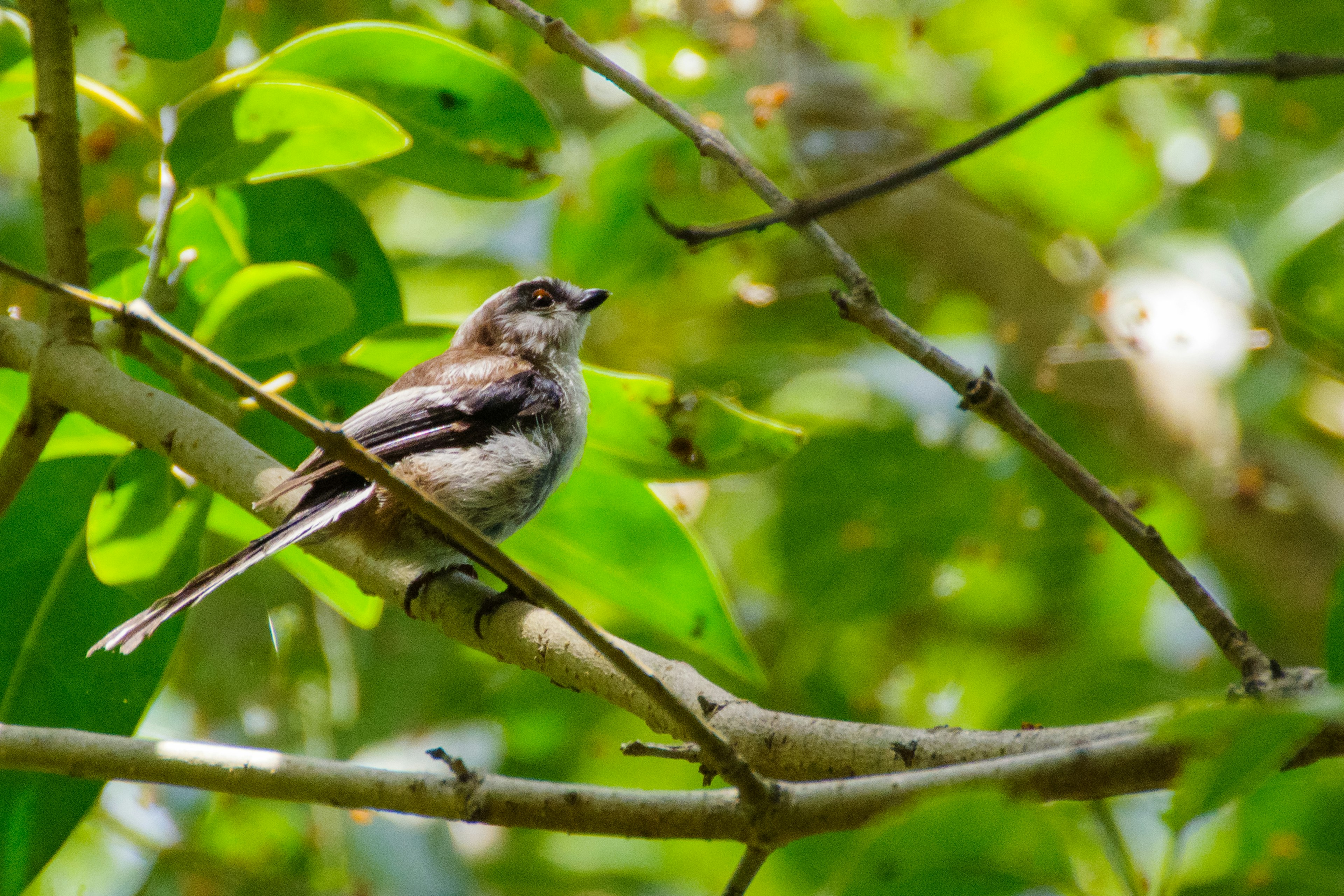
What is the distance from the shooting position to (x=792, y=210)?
1.66m

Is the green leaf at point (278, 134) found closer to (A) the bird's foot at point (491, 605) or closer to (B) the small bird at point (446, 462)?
(B) the small bird at point (446, 462)

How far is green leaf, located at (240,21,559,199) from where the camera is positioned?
268cm

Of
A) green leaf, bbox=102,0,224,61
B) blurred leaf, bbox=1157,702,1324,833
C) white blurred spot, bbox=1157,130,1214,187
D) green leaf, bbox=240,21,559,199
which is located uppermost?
white blurred spot, bbox=1157,130,1214,187

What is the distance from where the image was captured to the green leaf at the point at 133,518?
2.65 metres

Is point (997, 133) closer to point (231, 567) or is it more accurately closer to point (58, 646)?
point (231, 567)

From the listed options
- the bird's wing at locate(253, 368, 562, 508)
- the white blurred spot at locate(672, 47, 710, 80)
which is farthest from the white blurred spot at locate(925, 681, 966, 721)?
the white blurred spot at locate(672, 47, 710, 80)

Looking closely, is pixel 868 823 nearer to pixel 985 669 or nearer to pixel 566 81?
pixel 985 669

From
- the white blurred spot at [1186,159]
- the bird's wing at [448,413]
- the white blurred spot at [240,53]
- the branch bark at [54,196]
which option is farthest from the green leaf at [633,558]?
the white blurred spot at [1186,159]

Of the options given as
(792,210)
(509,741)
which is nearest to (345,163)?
(792,210)

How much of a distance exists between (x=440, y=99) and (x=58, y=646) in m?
1.65

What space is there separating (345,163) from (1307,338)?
2893 mm

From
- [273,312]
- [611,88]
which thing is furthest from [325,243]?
[611,88]

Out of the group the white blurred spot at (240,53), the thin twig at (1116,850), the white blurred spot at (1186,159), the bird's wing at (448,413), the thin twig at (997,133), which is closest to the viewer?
the thin twig at (1116,850)

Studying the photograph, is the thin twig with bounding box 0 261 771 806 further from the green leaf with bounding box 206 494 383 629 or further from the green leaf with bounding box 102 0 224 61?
the green leaf with bounding box 206 494 383 629
